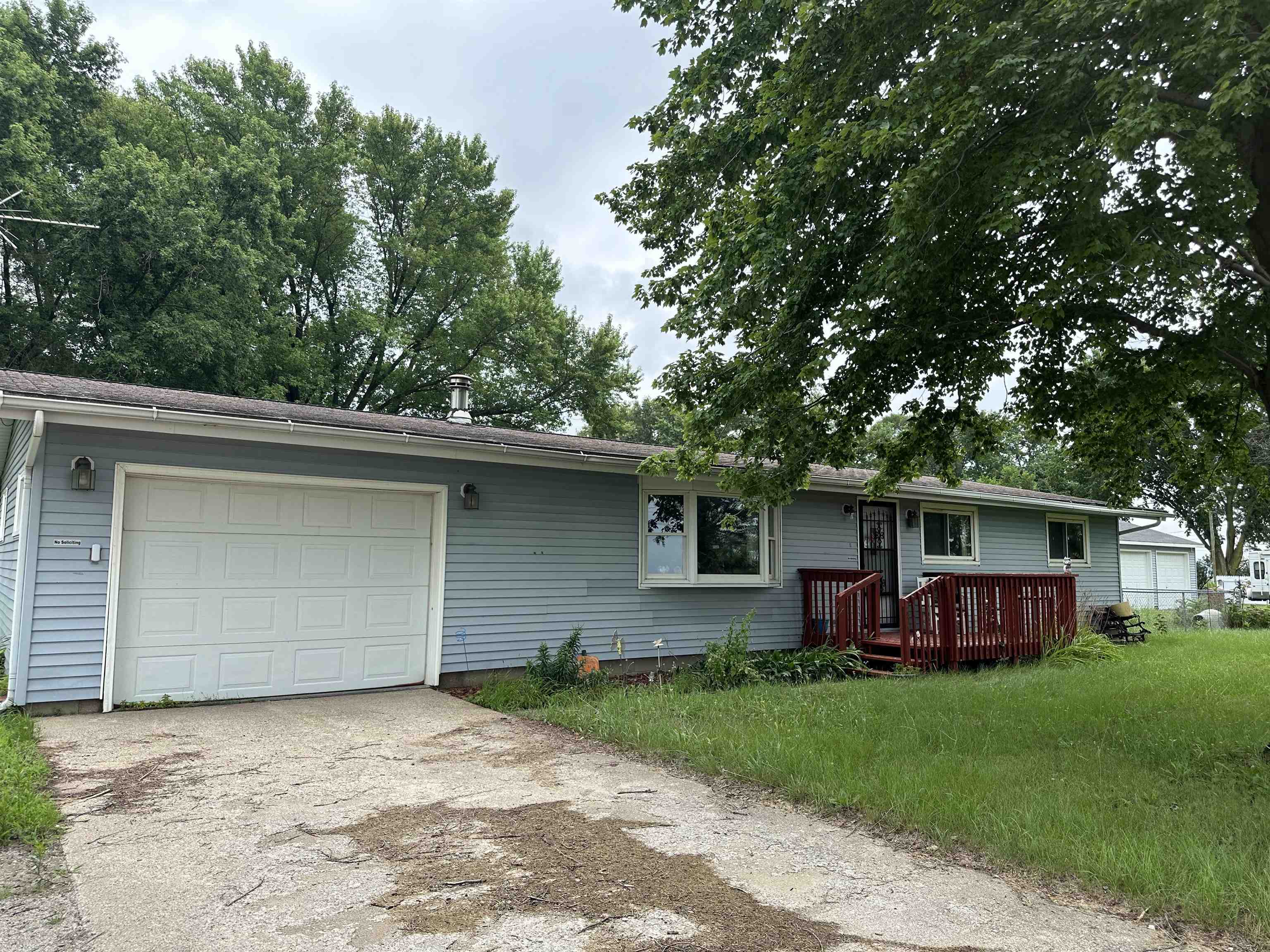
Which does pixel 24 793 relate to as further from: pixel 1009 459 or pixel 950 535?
pixel 1009 459

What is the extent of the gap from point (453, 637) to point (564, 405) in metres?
16.1

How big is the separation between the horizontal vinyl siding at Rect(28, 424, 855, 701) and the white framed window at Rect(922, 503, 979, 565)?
7.75 ft

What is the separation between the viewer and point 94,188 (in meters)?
16.2

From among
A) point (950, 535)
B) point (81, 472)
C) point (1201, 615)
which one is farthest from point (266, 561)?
point (1201, 615)

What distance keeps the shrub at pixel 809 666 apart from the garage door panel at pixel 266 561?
3828mm

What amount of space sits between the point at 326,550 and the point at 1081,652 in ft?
30.7

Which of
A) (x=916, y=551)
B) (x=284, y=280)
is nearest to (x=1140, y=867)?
(x=916, y=551)

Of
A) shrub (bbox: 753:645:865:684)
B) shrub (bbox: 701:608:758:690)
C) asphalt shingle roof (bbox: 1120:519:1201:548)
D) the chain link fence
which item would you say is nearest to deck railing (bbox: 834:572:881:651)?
shrub (bbox: 753:645:865:684)

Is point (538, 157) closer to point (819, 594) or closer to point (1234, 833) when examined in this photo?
point (819, 594)

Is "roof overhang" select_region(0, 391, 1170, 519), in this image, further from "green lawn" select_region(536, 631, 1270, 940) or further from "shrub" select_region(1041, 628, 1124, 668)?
"shrub" select_region(1041, 628, 1124, 668)

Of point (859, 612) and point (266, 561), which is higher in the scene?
point (266, 561)

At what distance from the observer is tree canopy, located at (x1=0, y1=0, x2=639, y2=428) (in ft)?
55.0

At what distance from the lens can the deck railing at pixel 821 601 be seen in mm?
10336

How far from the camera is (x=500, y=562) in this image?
827 centimetres
